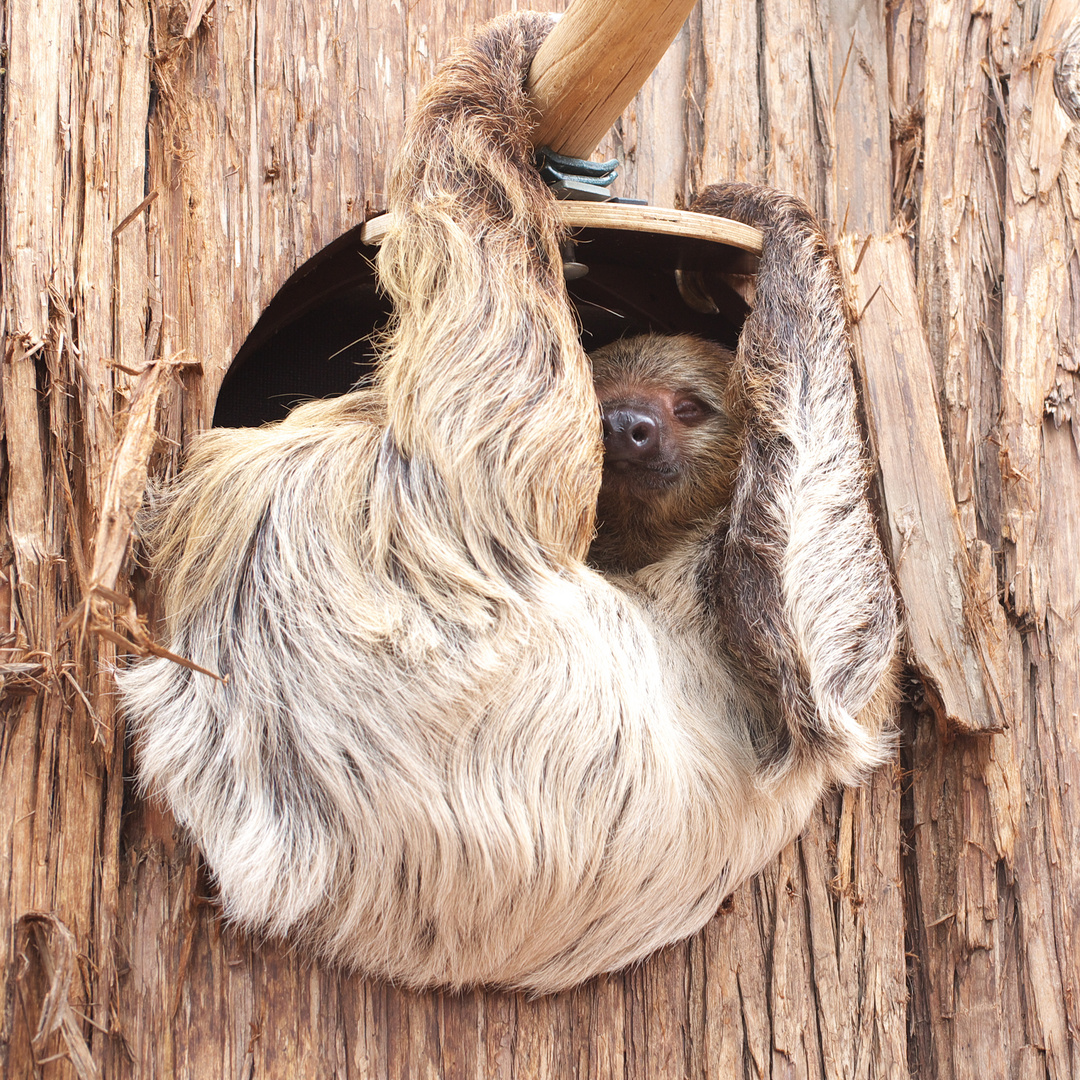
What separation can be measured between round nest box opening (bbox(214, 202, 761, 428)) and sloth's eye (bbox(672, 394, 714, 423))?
12.8 inches

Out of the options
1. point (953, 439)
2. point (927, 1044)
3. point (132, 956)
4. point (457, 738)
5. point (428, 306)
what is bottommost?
point (927, 1044)

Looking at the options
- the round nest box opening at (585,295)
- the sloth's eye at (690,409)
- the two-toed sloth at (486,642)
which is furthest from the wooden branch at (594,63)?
the sloth's eye at (690,409)

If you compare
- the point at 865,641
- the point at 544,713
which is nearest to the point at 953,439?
the point at 865,641

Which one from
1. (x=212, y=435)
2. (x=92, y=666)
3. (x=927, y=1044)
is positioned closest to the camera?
(x=92, y=666)

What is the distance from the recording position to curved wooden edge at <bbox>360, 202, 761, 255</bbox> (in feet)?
8.72

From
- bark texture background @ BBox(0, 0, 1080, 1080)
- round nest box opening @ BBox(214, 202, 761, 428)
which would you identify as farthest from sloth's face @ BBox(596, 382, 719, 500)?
bark texture background @ BBox(0, 0, 1080, 1080)

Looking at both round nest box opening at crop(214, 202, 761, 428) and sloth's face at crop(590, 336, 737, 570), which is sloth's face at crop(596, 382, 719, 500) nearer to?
sloth's face at crop(590, 336, 737, 570)

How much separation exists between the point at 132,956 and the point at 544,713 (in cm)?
108

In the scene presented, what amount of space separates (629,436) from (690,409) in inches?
13.3

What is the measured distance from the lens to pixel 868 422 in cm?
305

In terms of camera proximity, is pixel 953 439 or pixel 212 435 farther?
pixel 953 439

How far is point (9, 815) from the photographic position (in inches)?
89.0

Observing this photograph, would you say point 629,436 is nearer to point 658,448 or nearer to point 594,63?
Result: point 658,448

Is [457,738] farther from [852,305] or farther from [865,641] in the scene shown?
[852,305]
